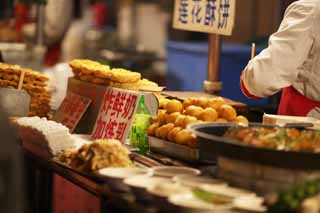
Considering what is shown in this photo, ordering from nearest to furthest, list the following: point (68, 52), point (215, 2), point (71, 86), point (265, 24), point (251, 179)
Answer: point (251, 179), point (71, 86), point (215, 2), point (265, 24), point (68, 52)

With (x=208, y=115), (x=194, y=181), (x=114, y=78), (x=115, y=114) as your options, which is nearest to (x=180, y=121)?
(x=208, y=115)

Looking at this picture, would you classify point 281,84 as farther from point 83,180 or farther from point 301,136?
point 83,180

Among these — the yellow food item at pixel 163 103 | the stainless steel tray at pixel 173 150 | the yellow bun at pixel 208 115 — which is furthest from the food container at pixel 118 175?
the yellow food item at pixel 163 103

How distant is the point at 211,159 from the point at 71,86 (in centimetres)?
227

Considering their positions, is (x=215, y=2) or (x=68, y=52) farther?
(x=68, y=52)

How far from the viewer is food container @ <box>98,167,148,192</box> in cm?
Result: 456

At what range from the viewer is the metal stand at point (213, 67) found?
7.92 m

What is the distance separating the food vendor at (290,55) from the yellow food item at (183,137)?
0.84 metres

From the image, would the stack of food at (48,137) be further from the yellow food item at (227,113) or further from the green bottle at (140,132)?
the yellow food item at (227,113)

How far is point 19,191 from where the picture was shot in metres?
2.56

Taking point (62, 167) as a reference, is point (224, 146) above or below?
above

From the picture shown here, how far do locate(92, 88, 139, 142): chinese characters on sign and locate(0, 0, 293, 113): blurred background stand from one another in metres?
1.38

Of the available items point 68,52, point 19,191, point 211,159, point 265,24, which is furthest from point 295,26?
point 68,52

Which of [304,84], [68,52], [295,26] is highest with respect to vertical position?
[295,26]
